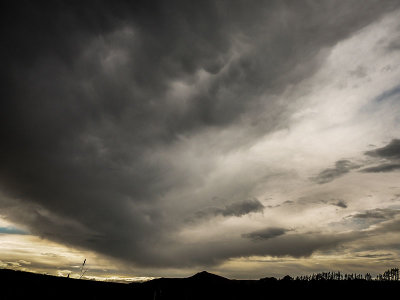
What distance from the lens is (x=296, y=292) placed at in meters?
32.7

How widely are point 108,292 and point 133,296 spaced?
11.3ft

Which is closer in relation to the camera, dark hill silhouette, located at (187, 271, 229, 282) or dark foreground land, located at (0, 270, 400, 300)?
dark foreground land, located at (0, 270, 400, 300)

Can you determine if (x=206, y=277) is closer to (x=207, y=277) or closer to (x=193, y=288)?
(x=207, y=277)

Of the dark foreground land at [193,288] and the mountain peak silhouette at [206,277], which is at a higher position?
the mountain peak silhouette at [206,277]

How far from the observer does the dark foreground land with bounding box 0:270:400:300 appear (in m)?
30.2

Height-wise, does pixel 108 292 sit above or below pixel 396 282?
below

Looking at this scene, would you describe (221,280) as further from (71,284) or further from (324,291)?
(71,284)

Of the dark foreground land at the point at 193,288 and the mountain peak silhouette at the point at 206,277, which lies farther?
the mountain peak silhouette at the point at 206,277

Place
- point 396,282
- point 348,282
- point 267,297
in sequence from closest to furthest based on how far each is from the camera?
1. point 396,282
2. point 348,282
3. point 267,297

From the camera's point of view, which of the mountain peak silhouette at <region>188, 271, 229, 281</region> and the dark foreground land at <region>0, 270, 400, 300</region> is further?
the mountain peak silhouette at <region>188, 271, 229, 281</region>

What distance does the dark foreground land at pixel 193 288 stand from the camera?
99.2 ft

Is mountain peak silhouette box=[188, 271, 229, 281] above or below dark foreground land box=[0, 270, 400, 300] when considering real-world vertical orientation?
above

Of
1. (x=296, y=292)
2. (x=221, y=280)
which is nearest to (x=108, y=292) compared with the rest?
(x=221, y=280)

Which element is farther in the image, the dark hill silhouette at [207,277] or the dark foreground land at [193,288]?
the dark hill silhouette at [207,277]
